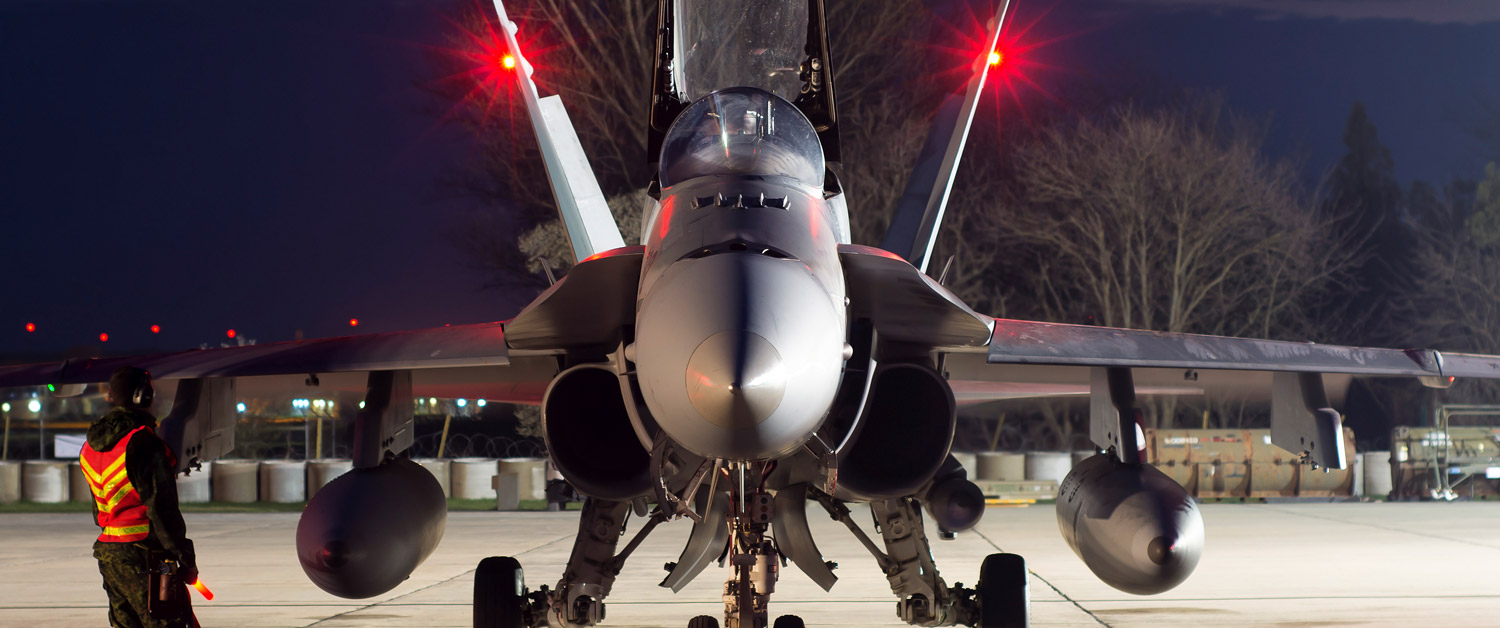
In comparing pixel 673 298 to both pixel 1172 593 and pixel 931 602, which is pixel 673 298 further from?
pixel 1172 593

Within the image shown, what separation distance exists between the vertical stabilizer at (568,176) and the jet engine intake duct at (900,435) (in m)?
3.21

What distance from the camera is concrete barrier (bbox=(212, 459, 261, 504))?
71.6ft

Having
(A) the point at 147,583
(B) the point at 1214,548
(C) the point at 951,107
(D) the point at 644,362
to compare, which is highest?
(C) the point at 951,107

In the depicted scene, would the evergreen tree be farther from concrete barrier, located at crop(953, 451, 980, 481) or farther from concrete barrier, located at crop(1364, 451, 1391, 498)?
concrete barrier, located at crop(953, 451, 980, 481)

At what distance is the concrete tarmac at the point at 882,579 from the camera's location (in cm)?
855

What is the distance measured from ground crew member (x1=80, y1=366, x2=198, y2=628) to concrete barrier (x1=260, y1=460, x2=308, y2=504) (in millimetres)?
17223

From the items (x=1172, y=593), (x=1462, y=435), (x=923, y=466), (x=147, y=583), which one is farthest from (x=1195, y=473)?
(x=147, y=583)

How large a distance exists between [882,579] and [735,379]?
24.5 feet

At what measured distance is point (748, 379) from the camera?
380 centimetres

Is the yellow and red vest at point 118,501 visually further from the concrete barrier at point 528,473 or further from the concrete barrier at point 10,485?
the concrete barrier at point 10,485

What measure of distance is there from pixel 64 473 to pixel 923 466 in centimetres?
2102

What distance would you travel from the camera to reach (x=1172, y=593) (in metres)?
9.90

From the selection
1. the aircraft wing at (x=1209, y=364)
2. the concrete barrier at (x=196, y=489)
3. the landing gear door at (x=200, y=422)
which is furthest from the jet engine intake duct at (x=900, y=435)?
the concrete barrier at (x=196, y=489)

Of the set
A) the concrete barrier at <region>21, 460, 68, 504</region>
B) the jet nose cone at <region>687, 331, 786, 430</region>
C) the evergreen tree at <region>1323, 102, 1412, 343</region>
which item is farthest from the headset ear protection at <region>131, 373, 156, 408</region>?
the evergreen tree at <region>1323, 102, 1412, 343</region>
